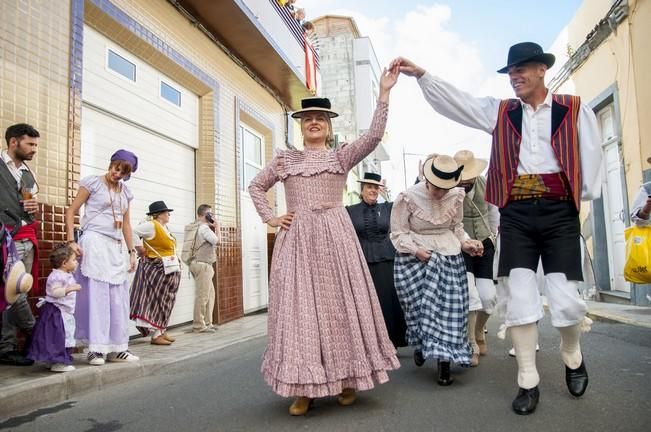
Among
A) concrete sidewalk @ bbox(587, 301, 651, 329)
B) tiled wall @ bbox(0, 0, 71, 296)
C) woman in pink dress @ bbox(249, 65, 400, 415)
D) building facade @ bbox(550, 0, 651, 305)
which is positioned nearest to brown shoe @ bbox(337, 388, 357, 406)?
woman in pink dress @ bbox(249, 65, 400, 415)

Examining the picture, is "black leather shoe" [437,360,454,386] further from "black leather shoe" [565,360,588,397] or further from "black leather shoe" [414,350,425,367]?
"black leather shoe" [565,360,588,397]

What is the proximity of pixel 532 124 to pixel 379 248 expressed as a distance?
2.49 meters

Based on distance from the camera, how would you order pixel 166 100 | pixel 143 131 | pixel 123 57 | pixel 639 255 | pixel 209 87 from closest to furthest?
pixel 639 255 → pixel 123 57 → pixel 143 131 → pixel 166 100 → pixel 209 87

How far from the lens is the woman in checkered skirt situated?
441cm

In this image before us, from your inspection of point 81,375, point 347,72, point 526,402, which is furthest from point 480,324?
point 347,72

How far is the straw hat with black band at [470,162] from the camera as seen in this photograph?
18.1 ft

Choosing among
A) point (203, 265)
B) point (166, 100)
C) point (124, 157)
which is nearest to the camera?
Result: point (124, 157)

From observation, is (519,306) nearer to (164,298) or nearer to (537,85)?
(537,85)

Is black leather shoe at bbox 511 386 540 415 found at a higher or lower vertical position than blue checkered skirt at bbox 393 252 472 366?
lower

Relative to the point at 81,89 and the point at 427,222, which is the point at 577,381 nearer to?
the point at 427,222

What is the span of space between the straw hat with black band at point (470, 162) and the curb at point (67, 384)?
11.6ft

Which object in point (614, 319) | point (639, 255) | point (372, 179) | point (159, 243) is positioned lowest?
point (614, 319)

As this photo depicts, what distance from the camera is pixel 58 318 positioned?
468 cm

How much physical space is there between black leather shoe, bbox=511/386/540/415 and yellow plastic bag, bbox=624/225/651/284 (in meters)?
3.07
